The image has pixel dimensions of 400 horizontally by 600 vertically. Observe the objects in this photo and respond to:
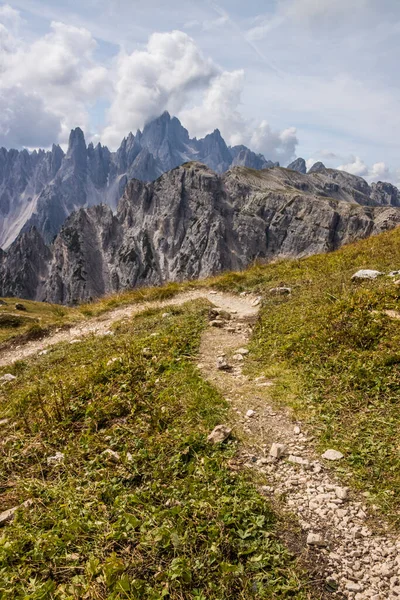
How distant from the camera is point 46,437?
688 cm

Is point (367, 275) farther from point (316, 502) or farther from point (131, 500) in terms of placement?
point (131, 500)

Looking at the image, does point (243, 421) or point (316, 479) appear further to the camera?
point (243, 421)

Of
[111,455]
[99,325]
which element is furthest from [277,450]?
[99,325]

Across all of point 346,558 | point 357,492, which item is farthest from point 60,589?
point 357,492

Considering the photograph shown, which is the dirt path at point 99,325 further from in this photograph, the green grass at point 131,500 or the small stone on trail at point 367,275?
the green grass at point 131,500

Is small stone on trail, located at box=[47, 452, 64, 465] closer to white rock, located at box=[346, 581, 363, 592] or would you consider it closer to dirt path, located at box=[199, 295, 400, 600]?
dirt path, located at box=[199, 295, 400, 600]

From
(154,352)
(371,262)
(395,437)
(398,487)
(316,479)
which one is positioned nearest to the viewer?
(398,487)

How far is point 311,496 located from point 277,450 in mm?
961

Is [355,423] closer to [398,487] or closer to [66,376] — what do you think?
[398,487]

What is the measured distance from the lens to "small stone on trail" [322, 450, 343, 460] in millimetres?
5676

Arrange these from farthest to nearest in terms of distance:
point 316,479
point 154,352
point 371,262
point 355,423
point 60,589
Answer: point 371,262
point 154,352
point 355,423
point 316,479
point 60,589

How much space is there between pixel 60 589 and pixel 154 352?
649 centimetres

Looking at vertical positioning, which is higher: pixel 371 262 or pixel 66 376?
pixel 371 262

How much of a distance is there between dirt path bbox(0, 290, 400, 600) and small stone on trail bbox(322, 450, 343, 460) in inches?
4.5
